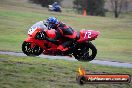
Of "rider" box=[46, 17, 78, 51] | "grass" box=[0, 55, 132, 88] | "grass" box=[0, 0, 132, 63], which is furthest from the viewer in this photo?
"grass" box=[0, 0, 132, 63]

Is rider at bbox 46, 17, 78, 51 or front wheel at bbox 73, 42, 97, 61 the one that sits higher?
rider at bbox 46, 17, 78, 51

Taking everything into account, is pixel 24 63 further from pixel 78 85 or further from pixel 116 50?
pixel 116 50

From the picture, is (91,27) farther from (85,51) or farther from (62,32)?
(62,32)

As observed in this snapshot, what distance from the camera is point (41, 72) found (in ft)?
50.8

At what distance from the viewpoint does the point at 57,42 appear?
15.7m

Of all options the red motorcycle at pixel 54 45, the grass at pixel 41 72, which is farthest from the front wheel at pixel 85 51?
the grass at pixel 41 72

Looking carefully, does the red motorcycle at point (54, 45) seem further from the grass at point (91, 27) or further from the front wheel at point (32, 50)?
the grass at point (91, 27)

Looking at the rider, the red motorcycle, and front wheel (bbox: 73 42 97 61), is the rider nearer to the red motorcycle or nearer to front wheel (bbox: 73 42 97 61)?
the red motorcycle

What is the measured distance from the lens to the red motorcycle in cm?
1541

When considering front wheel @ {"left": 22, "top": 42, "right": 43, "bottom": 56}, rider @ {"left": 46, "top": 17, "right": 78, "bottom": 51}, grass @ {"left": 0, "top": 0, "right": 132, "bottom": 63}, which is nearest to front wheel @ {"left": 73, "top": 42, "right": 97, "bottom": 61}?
rider @ {"left": 46, "top": 17, "right": 78, "bottom": 51}

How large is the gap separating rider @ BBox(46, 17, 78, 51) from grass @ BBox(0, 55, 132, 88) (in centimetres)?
114

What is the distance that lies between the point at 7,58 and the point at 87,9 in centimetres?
5673

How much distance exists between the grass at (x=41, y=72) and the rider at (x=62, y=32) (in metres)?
1.14

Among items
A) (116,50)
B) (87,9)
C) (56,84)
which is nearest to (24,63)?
(56,84)
